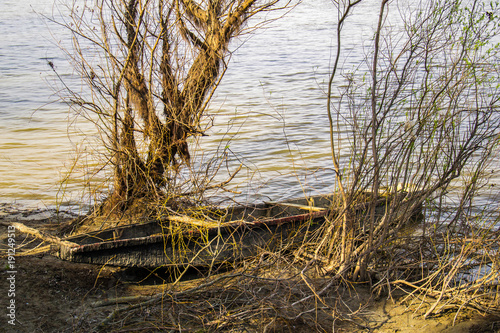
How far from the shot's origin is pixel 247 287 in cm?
455

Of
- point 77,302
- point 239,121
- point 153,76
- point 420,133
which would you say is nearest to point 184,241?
point 77,302

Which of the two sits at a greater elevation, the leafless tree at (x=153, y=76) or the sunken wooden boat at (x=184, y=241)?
the leafless tree at (x=153, y=76)

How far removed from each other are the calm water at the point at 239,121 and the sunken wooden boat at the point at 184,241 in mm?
671

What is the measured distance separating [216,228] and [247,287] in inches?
38.3

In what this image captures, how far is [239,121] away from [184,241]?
831 cm

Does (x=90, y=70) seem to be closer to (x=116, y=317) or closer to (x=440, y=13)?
(x=116, y=317)

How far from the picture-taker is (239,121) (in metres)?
→ 13.3

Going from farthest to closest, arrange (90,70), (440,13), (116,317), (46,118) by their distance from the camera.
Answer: (46,118)
(90,70)
(440,13)
(116,317)

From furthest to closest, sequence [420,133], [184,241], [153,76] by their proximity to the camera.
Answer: [153,76] → [184,241] → [420,133]

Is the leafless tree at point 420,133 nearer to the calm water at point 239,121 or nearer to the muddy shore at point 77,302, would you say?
the muddy shore at point 77,302

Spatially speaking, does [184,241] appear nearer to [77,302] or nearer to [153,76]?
[77,302]

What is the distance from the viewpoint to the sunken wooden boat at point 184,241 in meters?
4.86

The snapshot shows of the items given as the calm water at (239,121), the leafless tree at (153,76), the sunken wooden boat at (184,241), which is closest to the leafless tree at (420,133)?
the sunken wooden boat at (184,241)

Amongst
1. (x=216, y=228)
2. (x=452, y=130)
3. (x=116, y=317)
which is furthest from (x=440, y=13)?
(x=116, y=317)
